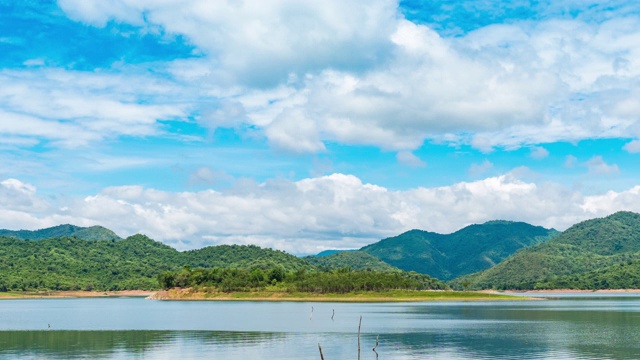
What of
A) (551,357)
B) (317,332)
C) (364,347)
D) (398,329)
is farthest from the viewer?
(398,329)

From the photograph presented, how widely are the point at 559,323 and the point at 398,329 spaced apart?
33.6 metres

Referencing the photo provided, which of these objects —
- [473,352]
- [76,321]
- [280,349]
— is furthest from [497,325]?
[76,321]

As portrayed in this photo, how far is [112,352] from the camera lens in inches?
3061

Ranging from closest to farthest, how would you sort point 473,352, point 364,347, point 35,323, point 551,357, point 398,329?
point 551,357
point 473,352
point 364,347
point 398,329
point 35,323

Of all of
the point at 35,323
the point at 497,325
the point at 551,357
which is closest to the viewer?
the point at 551,357

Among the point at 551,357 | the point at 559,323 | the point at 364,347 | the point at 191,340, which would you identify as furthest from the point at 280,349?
the point at 559,323

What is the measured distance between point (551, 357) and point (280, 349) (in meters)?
30.9

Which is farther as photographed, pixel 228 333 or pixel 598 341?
pixel 228 333

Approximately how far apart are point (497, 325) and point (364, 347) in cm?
4458

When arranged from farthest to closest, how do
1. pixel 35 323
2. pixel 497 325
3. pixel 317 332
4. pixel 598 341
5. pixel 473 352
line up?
pixel 35 323
pixel 497 325
pixel 317 332
pixel 598 341
pixel 473 352

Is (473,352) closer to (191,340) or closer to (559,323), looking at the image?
(191,340)

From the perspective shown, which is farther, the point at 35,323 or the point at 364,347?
the point at 35,323

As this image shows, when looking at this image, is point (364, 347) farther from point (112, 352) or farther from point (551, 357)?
point (112, 352)

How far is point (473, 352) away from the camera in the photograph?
249 ft
